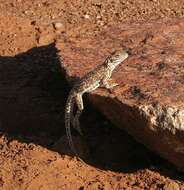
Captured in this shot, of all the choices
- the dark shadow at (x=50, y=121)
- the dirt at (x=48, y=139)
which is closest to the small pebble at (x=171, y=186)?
the dirt at (x=48, y=139)

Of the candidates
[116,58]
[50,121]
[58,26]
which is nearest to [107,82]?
[116,58]

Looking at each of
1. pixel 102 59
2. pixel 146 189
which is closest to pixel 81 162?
pixel 146 189

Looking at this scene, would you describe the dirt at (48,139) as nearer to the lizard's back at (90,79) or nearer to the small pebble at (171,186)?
the small pebble at (171,186)

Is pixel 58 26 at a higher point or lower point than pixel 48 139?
higher

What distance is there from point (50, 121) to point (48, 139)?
368mm

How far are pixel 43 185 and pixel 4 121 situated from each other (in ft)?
4.47

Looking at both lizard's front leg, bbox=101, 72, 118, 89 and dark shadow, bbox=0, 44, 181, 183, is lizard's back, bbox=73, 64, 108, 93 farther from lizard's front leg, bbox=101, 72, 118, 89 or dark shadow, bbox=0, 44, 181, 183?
dark shadow, bbox=0, 44, 181, 183

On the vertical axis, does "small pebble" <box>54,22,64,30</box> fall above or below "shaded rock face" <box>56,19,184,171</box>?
below

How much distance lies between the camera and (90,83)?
6.25m

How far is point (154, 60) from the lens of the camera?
6.55 metres

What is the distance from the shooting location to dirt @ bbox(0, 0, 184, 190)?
20.2 feet

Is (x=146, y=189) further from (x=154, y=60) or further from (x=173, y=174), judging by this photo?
(x=154, y=60)

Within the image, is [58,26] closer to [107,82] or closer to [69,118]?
[69,118]

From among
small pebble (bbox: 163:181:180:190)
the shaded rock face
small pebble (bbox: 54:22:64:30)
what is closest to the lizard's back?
the shaded rock face
